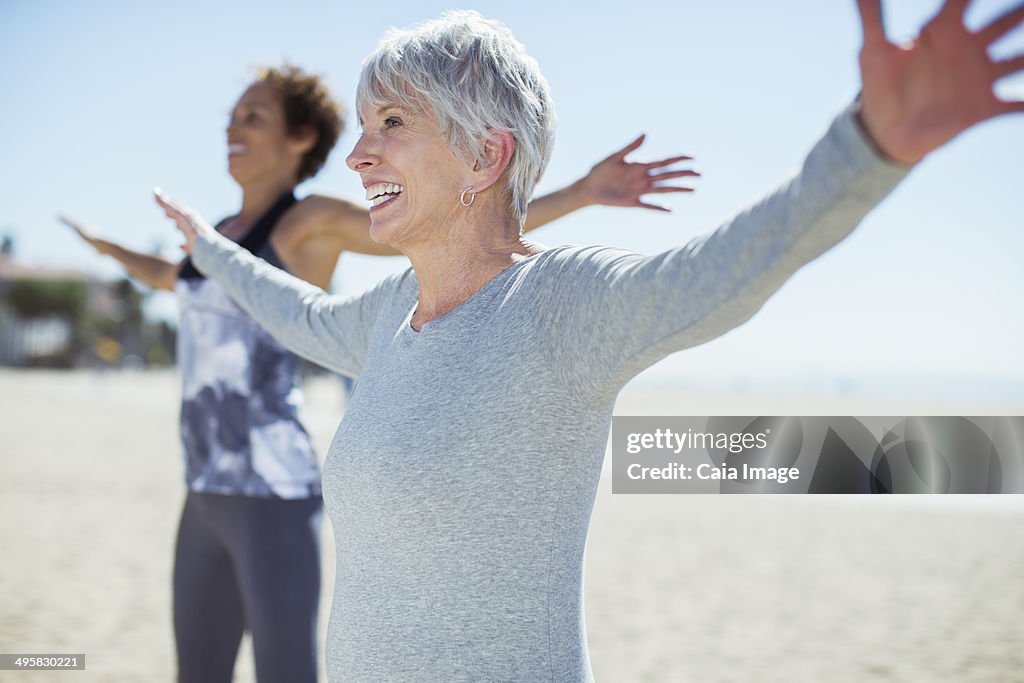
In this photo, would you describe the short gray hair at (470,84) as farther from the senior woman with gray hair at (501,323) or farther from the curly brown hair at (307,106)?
the curly brown hair at (307,106)

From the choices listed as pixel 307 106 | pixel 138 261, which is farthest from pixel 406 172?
pixel 138 261

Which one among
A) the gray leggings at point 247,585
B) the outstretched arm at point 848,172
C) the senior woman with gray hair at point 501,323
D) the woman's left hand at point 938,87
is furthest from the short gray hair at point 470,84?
the gray leggings at point 247,585

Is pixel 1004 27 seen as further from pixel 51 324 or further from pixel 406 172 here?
pixel 51 324

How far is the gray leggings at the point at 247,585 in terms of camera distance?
2000 mm

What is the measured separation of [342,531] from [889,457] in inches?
250

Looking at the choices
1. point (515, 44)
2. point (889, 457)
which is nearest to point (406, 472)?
point (515, 44)

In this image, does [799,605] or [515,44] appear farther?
[799,605]

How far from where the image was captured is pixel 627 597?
5207 mm

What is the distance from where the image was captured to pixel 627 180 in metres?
1.93

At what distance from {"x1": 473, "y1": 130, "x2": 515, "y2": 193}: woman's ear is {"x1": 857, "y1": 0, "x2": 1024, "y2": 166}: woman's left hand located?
0.67 metres

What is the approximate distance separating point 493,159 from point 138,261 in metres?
1.81

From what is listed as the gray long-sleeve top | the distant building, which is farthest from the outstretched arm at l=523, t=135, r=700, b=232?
the distant building

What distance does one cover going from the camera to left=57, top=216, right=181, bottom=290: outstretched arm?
8.56ft

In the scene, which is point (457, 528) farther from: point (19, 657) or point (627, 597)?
point (627, 597)
